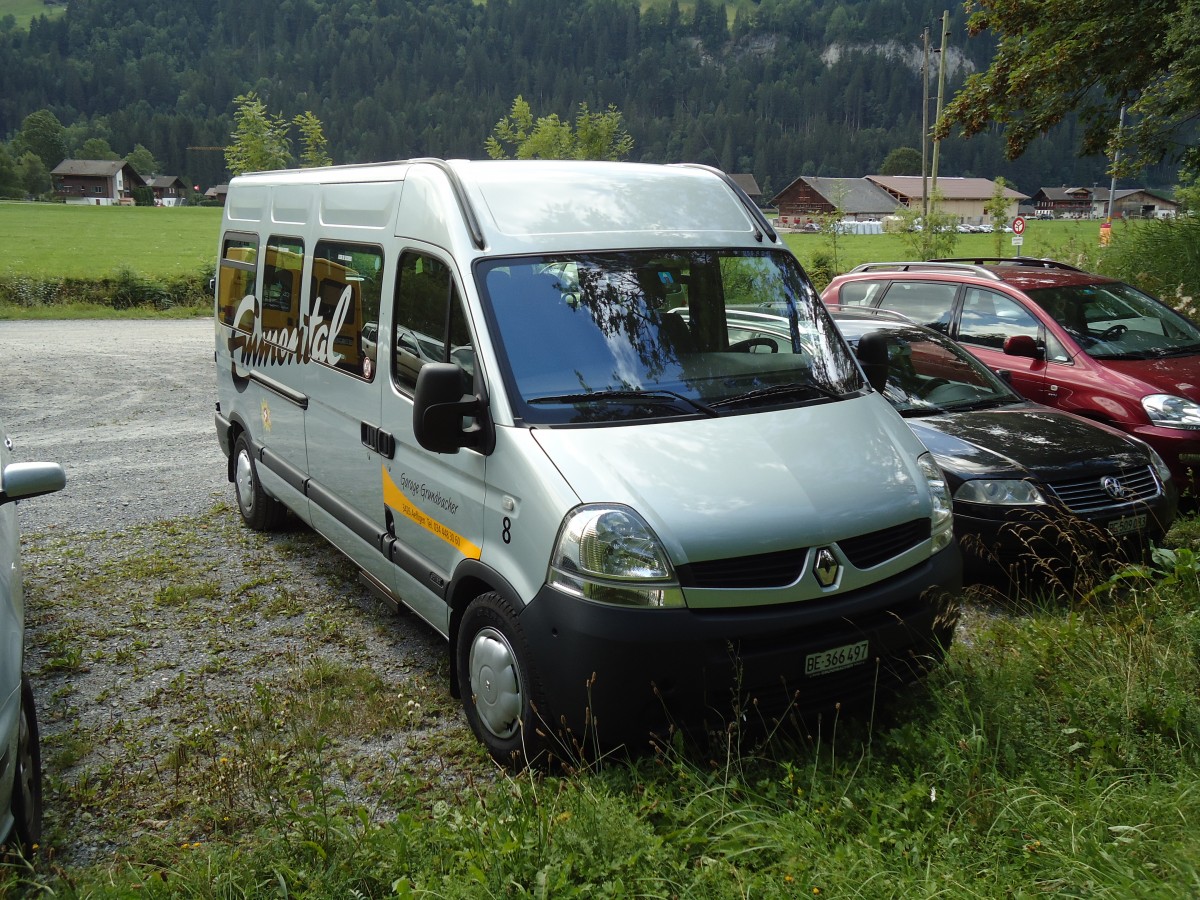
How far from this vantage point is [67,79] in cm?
18600

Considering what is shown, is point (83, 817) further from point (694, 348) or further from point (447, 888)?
point (694, 348)

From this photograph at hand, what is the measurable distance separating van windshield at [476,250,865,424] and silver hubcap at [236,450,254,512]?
4.10 metres

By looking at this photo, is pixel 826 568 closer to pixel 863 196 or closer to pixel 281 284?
pixel 281 284

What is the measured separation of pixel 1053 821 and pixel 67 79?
217727mm

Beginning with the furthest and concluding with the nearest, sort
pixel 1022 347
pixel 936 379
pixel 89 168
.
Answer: pixel 89 168
pixel 1022 347
pixel 936 379

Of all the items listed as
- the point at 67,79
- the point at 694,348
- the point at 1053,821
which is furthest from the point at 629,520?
the point at 67,79

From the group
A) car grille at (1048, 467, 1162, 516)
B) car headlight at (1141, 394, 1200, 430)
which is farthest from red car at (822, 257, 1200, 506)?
car grille at (1048, 467, 1162, 516)

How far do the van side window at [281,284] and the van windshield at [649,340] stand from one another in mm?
2509

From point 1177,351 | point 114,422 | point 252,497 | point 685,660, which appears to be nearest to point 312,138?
point 114,422

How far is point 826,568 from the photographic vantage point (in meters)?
3.93

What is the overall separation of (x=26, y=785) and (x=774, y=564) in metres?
2.78

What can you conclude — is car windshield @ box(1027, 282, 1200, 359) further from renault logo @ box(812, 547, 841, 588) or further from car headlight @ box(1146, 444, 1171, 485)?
renault logo @ box(812, 547, 841, 588)

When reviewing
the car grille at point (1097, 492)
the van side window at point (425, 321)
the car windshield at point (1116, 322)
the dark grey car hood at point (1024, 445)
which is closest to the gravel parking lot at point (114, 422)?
the van side window at point (425, 321)

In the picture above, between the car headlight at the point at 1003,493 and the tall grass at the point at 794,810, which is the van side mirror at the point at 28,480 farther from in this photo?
the car headlight at the point at 1003,493
